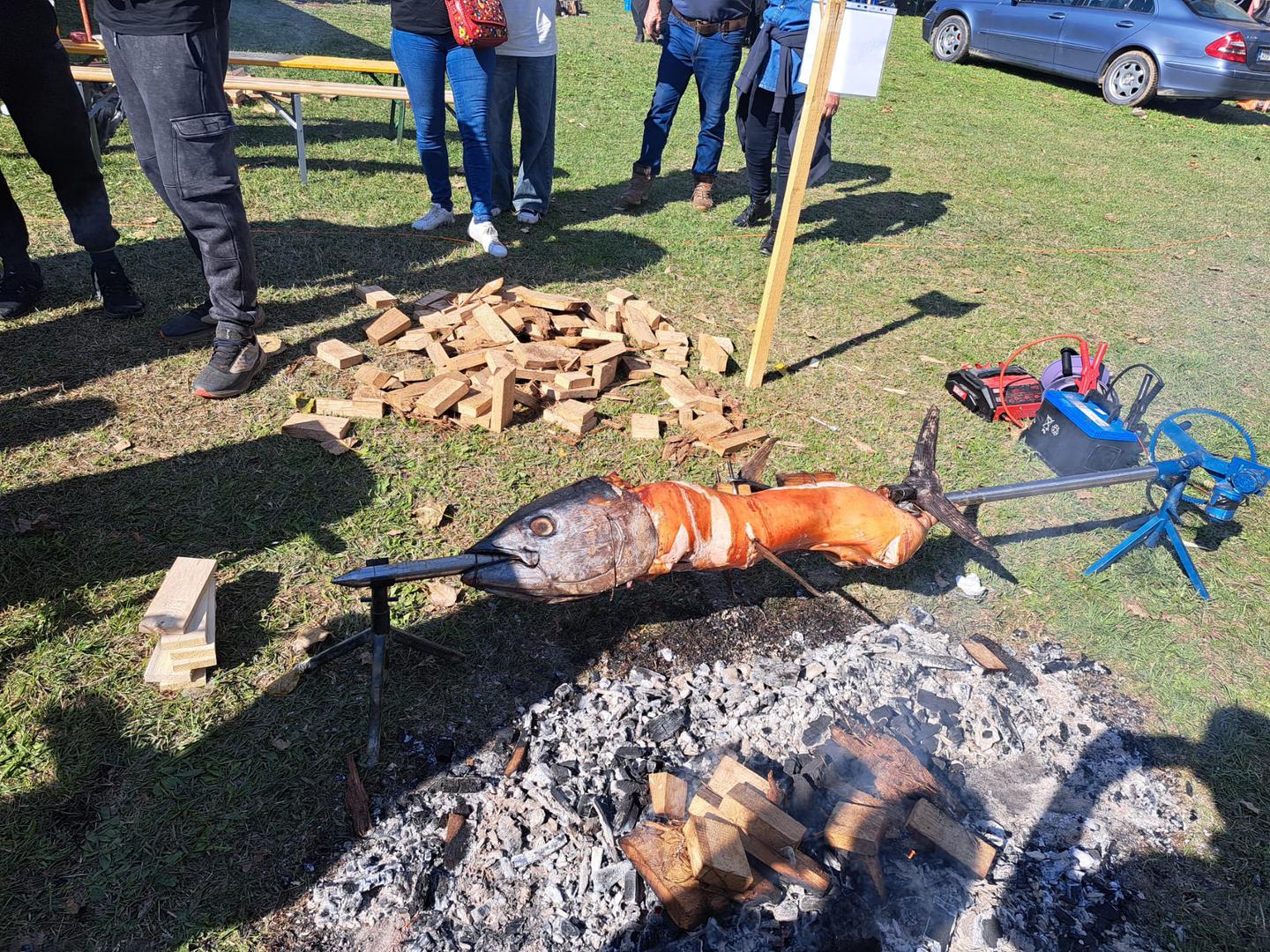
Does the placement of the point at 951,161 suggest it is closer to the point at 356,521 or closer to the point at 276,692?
the point at 356,521

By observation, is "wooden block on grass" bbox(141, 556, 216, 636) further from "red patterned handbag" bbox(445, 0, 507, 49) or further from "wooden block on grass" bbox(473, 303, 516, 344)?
"red patterned handbag" bbox(445, 0, 507, 49)

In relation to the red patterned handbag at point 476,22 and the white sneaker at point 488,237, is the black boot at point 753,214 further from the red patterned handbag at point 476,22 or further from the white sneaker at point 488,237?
the red patterned handbag at point 476,22

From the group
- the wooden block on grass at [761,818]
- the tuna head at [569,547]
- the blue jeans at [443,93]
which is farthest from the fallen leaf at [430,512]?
the blue jeans at [443,93]

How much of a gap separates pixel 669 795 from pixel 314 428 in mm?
2414

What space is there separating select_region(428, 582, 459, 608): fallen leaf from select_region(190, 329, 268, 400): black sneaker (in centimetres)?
171

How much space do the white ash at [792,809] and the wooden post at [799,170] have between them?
1887mm

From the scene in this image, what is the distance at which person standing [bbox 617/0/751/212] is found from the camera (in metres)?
5.96

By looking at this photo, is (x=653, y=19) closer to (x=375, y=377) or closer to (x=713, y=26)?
(x=713, y=26)

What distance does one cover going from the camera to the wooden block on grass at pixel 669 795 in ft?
7.72

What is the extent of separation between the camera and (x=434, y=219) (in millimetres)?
5840

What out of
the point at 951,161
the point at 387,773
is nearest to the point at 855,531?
the point at 387,773

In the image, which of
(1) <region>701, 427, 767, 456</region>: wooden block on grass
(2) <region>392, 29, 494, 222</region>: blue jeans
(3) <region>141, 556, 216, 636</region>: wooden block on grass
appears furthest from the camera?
(2) <region>392, 29, 494, 222</region>: blue jeans

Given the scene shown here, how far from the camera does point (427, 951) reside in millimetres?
2027

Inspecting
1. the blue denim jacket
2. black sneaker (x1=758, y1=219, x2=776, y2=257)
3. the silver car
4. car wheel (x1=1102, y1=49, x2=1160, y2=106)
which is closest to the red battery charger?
black sneaker (x1=758, y1=219, x2=776, y2=257)
